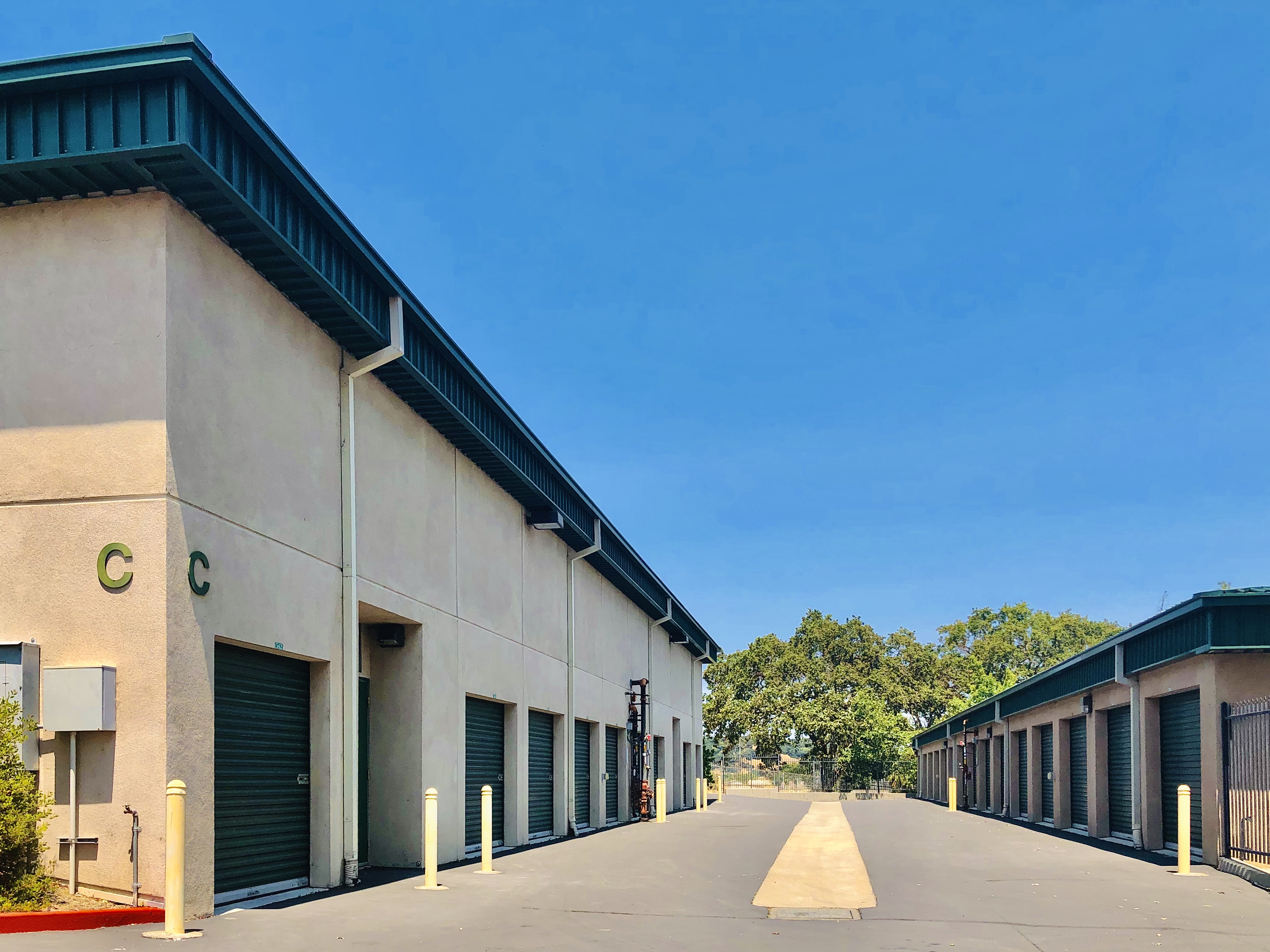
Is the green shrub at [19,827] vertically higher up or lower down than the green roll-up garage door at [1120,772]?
higher up

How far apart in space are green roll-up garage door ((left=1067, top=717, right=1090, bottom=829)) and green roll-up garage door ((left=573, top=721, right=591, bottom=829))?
11.9 meters

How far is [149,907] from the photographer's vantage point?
10.3m

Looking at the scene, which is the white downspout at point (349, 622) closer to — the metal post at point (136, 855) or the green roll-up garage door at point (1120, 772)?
the metal post at point (136, 855)

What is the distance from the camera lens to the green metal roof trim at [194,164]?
413 inches

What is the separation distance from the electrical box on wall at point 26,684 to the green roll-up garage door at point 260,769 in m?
1.70

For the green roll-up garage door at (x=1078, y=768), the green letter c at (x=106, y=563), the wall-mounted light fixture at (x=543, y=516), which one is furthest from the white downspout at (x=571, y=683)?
the green letter c at (x=106, y=563)

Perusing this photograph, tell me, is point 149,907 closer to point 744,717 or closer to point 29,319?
point 29,319

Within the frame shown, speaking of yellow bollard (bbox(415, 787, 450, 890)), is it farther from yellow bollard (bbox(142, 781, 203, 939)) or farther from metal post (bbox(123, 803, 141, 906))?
yellow bollard (bbox(142, 781, 203, 939))

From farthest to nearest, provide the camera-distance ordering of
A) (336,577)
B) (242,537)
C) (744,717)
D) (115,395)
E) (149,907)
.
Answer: (744,717)
(336,577)
(242,537)
(115,395)
(149,907)

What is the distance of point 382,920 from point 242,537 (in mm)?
4039

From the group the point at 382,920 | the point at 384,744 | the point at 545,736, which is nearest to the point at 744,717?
the point at 545,736

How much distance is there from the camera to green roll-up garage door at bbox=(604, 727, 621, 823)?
32625 mm

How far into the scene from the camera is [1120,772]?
25.2 m

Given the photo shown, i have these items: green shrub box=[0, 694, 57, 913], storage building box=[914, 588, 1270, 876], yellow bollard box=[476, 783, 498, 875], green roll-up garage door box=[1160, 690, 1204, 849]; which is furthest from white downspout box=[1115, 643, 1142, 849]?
green shrub box=[0, 694, 57, 913]
